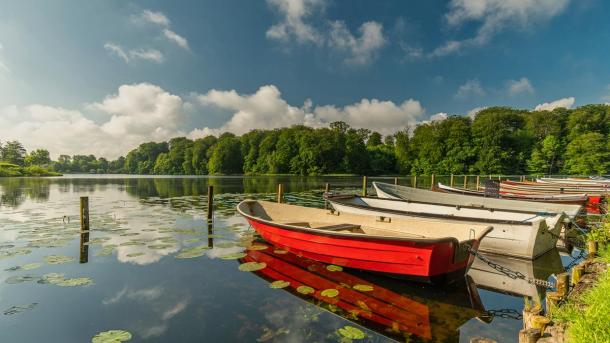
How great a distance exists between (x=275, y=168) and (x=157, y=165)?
5380cm

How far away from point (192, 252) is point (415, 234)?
6.56 meters

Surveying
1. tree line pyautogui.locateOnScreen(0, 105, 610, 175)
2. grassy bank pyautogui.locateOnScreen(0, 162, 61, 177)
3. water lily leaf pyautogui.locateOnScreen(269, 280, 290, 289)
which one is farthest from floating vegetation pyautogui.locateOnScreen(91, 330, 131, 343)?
grassy bank pyautogui.locateOnScreen(0, 162, 61, 177)

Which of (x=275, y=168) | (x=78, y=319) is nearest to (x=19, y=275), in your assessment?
(x=78, y=319)

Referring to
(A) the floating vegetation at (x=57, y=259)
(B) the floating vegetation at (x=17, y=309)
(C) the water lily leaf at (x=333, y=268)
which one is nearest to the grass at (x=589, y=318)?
(C) the water lily leaf at (x=333, y=268)

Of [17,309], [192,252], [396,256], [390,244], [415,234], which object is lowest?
[17,309]

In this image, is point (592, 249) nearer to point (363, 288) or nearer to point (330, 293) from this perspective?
point (363, 288)

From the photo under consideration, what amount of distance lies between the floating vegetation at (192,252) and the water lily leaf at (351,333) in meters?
5.71

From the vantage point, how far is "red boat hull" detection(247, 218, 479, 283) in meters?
6.10

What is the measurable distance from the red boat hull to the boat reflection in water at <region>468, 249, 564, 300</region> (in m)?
0.74

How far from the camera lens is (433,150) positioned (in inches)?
3152

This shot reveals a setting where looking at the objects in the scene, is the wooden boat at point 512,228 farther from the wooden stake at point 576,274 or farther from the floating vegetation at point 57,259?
the floating vegetation at point 57,259

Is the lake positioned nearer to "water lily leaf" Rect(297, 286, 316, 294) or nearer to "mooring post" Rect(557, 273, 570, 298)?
"water lily leaf" Rect(297, 286, 316, 294)

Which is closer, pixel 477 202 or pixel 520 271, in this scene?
pixel 520 271

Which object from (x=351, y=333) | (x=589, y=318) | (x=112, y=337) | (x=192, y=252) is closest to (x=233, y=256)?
(x=192, y=252)
